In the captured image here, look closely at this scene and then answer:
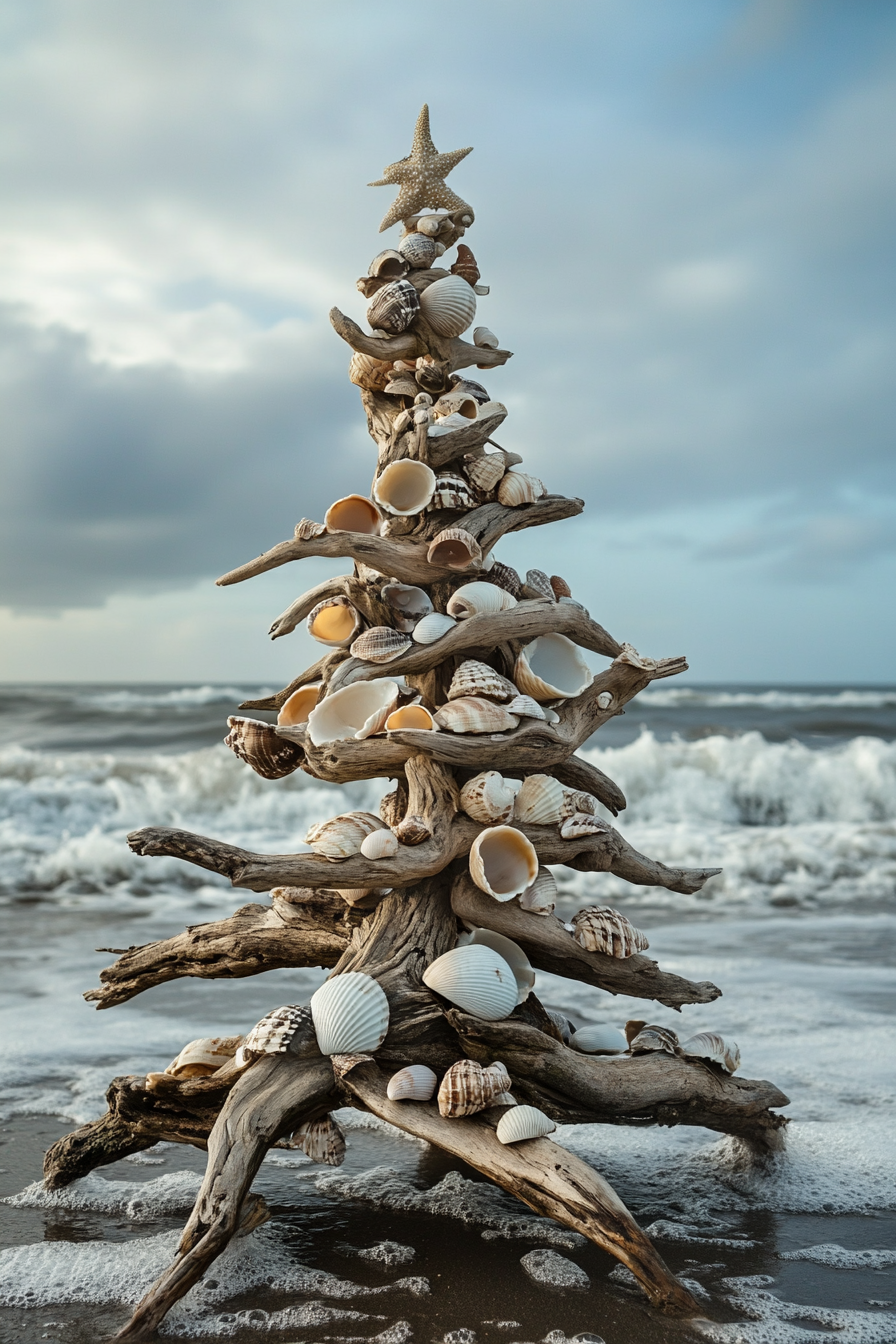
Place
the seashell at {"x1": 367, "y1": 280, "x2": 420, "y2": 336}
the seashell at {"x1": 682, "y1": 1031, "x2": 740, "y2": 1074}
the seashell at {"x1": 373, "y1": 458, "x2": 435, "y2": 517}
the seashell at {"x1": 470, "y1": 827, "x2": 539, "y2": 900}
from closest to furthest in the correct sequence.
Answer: the seashell at {"x1": 470, "y1": 827, "x2": 539, "y2": 900}
the seashell at {"x1": 682, "y1": 1031, "x2": 740, "y2": 1074}
the seashell at {"x1": 373, "y1": 458, "x2": 435, "y2": 517}
the seashell at {"x1": 367, "y1": 280, "x2": 420, "y2": 336}

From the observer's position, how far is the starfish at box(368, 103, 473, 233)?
439cm

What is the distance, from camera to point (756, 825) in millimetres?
15031

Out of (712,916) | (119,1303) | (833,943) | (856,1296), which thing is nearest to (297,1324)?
(119,1303)

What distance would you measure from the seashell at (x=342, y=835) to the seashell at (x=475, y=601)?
0.89 meters

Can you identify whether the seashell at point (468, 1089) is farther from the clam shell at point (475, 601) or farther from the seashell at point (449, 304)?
the seashell at point (449, 304)

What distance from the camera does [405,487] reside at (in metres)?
4.09

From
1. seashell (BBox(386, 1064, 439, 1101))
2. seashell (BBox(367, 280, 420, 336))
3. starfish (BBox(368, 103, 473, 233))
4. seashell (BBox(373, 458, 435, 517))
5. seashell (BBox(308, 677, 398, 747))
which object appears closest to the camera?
seashell (BBox(386, 1064, 439, 1101))

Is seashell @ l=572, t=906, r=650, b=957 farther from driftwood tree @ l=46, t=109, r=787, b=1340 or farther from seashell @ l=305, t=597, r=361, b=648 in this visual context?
seashell @ l=305, t=597, r=361, b=648

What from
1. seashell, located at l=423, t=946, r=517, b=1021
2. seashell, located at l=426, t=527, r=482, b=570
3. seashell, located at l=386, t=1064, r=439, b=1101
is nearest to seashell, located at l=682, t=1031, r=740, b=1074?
seashell, located at l=423, t=946, r=517, b=1021

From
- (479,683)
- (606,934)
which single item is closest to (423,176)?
(479,683)

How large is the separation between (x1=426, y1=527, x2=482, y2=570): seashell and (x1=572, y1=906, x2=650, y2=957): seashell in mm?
1445

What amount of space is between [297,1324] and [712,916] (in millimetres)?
7724

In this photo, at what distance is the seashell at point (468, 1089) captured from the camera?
125 inches

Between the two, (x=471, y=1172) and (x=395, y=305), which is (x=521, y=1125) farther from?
(x=395, y=305)
